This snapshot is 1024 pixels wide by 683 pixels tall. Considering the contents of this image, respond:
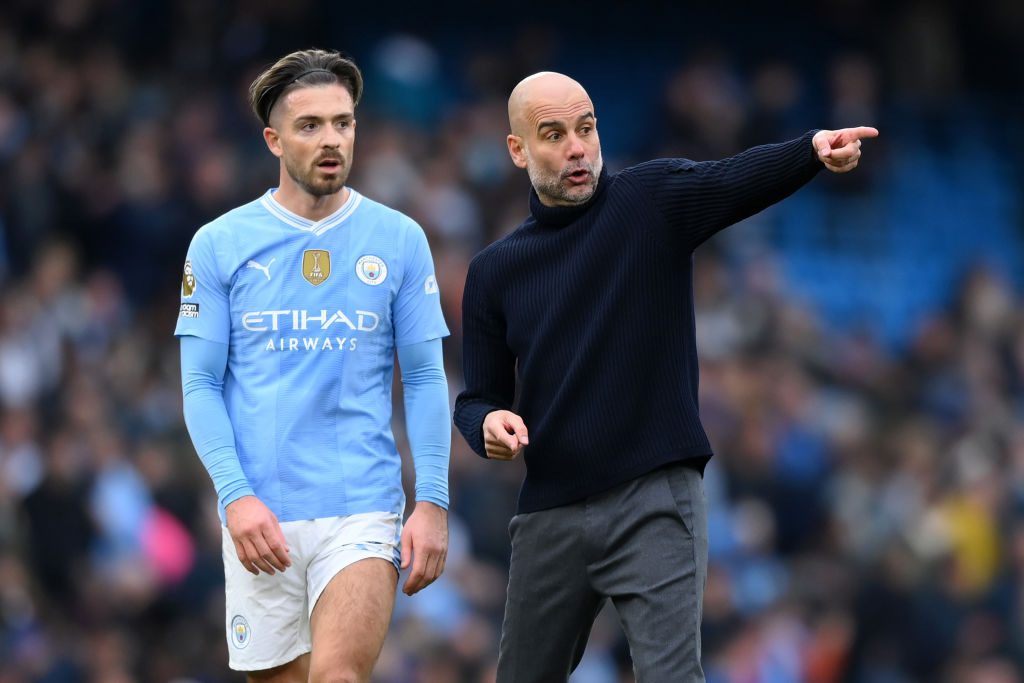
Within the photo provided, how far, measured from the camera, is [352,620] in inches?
216

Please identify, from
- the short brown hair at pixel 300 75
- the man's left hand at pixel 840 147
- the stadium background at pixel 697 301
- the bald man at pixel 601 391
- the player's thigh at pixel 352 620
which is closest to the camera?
the man's left hand at pixel 840 147

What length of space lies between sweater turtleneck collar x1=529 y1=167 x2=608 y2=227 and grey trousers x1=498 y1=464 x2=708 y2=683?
85 cm

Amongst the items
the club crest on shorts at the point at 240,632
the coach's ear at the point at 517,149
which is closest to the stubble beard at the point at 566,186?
the coach's ear at the point at 517,149

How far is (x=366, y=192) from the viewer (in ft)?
42.0

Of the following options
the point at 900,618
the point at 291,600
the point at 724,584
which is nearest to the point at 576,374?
the point at 291,600

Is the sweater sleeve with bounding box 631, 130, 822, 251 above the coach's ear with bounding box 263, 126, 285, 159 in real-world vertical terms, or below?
below

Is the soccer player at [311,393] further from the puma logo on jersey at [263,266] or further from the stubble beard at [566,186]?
the stubble beard at [566,186]

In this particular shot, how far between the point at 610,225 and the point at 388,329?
815 millimetres

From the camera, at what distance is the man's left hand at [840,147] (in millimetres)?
5051

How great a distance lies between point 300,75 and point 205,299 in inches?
30.9

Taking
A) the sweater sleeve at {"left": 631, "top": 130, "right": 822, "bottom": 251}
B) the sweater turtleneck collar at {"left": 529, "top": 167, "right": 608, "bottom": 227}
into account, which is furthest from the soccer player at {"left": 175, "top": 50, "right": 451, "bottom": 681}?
the sweater sleeve at {"left": 631, "top": 130, "right": 822, "bottom": 251}

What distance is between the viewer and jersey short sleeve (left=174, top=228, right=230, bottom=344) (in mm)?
5684

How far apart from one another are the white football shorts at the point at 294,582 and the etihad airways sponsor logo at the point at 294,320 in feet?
2.00

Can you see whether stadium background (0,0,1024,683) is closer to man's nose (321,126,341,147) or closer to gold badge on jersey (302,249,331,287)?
gold badge on jersey (302,249,331,287)
